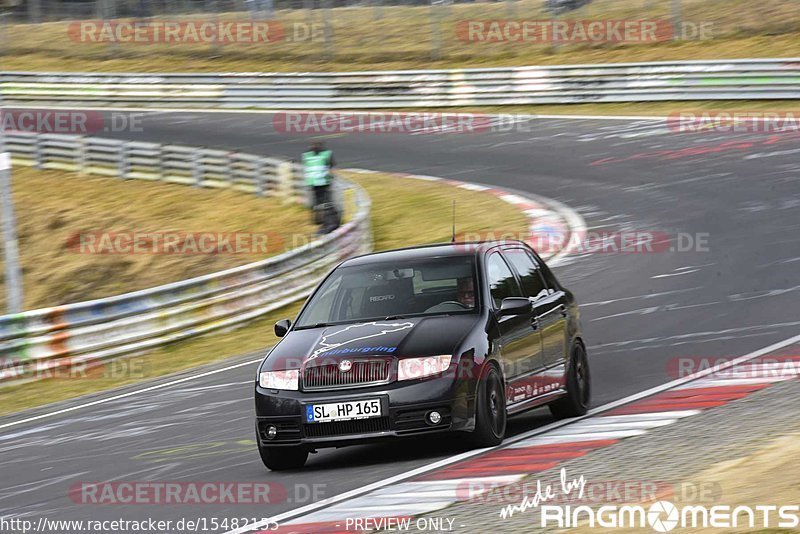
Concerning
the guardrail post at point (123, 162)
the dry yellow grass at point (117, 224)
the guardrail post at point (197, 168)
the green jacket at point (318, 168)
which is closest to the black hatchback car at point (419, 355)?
the green jacket at point (318, 168)

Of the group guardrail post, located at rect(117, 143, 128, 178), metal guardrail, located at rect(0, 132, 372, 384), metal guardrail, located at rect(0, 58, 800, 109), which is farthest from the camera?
guardrail post, located at rect(117, 143, 128, 178)

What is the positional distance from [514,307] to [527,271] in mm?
1190

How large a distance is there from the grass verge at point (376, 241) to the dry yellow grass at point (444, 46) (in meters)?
10.4

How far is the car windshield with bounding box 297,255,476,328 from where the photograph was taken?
9383 mm

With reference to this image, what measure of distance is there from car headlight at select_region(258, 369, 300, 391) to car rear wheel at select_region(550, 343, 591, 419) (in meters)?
2.28

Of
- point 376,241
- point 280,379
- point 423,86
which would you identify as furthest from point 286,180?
point 280,379

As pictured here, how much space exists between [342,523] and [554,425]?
309 centimetres

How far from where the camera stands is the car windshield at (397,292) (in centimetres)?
938

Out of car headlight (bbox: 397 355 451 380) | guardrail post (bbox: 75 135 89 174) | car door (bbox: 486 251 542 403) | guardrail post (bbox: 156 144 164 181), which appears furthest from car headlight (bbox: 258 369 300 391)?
guardrail post (bbox: 75 135 89 174)

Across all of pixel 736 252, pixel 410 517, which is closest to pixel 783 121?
pixel 736 252

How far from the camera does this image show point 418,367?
28.0 ft

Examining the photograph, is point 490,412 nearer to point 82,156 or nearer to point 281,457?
point 281,457

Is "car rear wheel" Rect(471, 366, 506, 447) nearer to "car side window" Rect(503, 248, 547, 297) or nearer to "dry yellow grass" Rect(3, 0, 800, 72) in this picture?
"car side window" Rect(503, 248, 547, 297)

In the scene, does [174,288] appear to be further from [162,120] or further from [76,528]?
[162,120]
